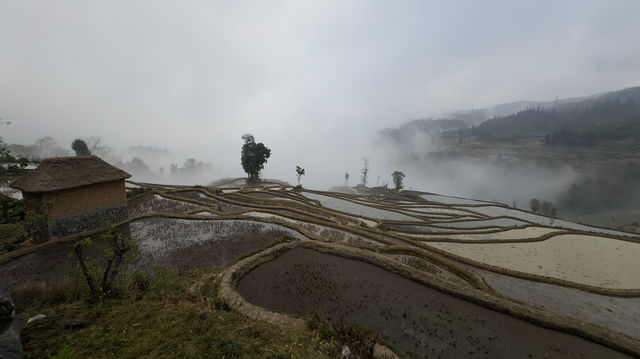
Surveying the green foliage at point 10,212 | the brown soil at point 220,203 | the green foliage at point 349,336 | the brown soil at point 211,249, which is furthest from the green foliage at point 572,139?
the green foliage at point 10,212

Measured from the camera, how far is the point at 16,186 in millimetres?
15180

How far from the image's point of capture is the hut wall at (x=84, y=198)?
15133 millimetres

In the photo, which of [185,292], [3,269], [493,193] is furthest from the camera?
[493,193]

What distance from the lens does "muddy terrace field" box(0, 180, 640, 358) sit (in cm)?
766

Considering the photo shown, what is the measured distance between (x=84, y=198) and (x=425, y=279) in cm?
2191

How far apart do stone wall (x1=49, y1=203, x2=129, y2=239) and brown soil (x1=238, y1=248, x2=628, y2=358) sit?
1442cm

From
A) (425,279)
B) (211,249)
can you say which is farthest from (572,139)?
(211,249)

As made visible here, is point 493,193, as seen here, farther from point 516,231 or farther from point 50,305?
point 50,305

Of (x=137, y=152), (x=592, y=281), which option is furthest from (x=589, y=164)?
(x=137, y=152)

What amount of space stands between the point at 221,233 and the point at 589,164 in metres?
168

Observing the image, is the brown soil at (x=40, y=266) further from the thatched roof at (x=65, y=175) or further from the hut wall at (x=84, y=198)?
the thatched roof at (x=65, y=175)

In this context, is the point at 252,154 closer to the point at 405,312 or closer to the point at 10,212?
the point at 10,212

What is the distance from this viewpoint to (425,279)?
1027 cm

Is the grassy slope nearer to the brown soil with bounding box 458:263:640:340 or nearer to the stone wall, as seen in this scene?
the stone wall
